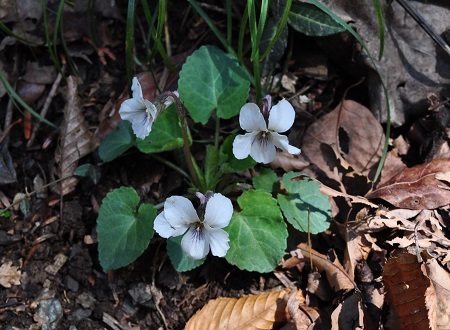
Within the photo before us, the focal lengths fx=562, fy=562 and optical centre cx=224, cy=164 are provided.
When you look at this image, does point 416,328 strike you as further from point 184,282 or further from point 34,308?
point 34,308

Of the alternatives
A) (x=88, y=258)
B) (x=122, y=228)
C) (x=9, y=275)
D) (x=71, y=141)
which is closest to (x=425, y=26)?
(x=122, y=228)

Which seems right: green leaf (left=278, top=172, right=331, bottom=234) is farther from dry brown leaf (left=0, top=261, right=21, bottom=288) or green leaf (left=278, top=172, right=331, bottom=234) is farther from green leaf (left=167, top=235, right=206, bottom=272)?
dry brown leaf (left=0, top=261, right=21, bottom=288)

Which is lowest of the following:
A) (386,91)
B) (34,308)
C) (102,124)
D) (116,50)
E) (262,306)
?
(34,308)

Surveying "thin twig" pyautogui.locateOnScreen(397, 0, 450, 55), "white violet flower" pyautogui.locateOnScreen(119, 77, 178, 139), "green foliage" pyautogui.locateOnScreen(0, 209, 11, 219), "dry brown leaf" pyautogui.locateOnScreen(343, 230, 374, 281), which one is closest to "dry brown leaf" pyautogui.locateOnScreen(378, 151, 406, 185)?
"dry brown leaf" pyautogui.locateOnScreen(343, 230, 374, 281)

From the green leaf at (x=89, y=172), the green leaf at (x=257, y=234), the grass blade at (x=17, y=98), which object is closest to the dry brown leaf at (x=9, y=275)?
the green leaf at (x=89, y=172)

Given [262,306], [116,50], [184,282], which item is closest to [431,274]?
[262,306]

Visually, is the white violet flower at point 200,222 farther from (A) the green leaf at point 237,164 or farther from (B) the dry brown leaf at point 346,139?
(B) the dry brown leaf at point 346,139

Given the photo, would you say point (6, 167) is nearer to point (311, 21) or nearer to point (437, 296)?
point (311, 21)
